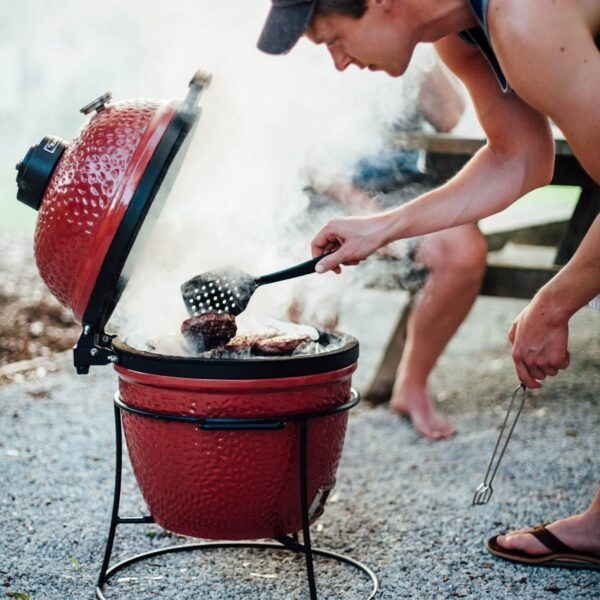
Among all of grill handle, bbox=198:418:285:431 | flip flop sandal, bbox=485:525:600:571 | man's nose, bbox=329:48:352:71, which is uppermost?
man's nose, bbox=329:48:352:71

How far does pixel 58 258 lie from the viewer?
1.92 meters

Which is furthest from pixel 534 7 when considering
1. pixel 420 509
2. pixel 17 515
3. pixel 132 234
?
pixel 17 515

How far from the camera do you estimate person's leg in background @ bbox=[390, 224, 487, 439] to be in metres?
3.47

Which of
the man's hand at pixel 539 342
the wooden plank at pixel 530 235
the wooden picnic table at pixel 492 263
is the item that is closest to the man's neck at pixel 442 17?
the man's hand at pixel 539 342

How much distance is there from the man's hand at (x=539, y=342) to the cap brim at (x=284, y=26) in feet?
2.76

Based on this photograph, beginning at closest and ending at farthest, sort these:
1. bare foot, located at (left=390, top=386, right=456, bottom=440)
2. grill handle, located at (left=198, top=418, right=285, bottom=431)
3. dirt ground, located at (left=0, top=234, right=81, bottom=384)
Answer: grill handle, located at (left=198, top=418, right=285, bottom=431) → bare foot, located at (left=390, top=386, right=456, bottom=440) → dirt ground, located at (left=0, top=234, right=81, bottom=384)

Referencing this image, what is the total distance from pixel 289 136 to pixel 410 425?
4.76ft

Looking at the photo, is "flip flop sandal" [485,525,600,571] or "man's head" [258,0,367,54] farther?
"flip flop sandal" [485,525,600,571]

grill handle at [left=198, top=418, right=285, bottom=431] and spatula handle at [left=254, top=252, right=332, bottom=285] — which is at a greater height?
spatula handle at [left=254, top=252, right=332, bottom=285]

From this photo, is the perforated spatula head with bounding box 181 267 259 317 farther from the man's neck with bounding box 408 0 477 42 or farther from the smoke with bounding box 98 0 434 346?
the man's neck with bounding box 408 0 477 42

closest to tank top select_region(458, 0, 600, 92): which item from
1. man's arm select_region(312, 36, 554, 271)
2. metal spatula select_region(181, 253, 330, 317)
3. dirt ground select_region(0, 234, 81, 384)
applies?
man's arm select_region(312, 36, 554, 271)

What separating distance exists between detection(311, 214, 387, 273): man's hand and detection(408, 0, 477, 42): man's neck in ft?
1.52

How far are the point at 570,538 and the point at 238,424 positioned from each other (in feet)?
3.59

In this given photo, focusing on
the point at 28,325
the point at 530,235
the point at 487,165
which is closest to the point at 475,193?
the point at 487,165
